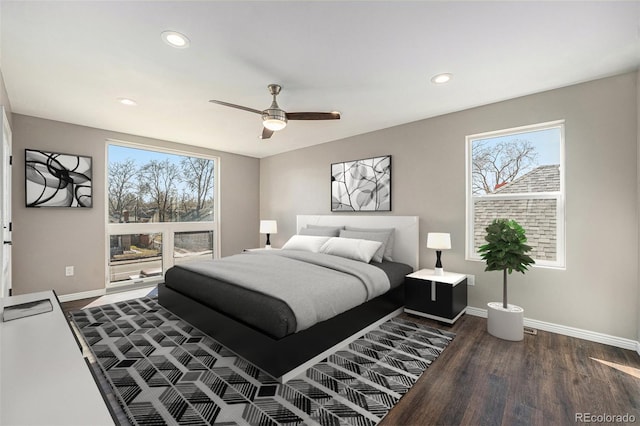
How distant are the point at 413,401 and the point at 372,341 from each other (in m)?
0.83

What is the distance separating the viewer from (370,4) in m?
1.71

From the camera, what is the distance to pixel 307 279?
2633mm

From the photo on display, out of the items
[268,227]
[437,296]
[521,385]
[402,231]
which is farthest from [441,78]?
[268,227]

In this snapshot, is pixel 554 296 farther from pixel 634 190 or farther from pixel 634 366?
pixel 634 190

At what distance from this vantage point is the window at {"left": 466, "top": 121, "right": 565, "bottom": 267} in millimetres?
2939

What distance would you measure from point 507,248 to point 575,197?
0.84 meters

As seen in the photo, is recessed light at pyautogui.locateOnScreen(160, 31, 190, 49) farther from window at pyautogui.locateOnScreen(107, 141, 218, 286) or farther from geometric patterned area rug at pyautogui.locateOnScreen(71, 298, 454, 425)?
window at pyautogui.locateOnScreen(107, 141, 218, 286)

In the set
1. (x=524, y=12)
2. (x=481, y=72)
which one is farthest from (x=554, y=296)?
(x=524, y=12)

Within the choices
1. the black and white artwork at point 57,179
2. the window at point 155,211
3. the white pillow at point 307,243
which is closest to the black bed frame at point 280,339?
the white pillow at point 307,243

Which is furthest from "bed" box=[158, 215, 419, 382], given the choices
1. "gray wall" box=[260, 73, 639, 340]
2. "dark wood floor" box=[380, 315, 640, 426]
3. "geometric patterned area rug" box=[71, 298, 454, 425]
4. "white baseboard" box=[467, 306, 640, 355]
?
"white baseboard" box=[467, 306, 640, 355]

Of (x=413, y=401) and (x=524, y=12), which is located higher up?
(x=524, y=12)

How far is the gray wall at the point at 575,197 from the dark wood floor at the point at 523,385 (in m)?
0.38

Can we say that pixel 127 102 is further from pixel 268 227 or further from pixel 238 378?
pixel 238 378

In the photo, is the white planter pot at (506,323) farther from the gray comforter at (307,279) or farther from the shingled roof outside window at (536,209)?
the gray comforter at (307,279)
